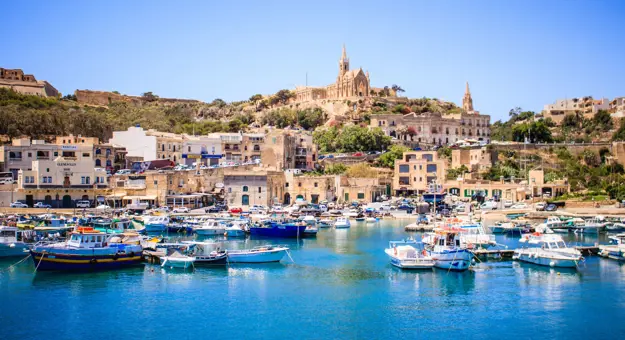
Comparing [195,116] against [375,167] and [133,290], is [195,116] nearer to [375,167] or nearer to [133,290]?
[375,167]

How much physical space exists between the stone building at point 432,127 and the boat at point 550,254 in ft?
161

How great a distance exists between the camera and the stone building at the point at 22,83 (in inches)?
3664

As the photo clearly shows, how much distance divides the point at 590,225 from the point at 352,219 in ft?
59.9

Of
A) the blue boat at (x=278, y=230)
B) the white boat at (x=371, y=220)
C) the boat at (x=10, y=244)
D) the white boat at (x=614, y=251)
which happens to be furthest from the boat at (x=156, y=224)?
the white boat at (x=614, y=251)

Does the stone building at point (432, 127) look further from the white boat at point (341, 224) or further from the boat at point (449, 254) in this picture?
the boat at point (449, 254)

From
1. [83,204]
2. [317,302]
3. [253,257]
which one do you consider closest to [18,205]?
[83,204]

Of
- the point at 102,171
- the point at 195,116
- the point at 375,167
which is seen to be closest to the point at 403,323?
the point at 102,171

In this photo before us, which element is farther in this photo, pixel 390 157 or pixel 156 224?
pixel 390 157

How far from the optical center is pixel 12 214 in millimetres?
47844

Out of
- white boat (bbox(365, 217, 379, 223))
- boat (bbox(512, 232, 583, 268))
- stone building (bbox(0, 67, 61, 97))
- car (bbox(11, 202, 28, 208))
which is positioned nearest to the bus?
car (bbox(11, 202, 28, 208))

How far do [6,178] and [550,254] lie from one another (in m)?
44.1

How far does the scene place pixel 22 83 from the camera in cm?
9475

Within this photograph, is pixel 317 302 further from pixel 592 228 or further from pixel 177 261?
pixel 592 228

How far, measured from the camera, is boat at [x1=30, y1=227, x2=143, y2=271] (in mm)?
31641
